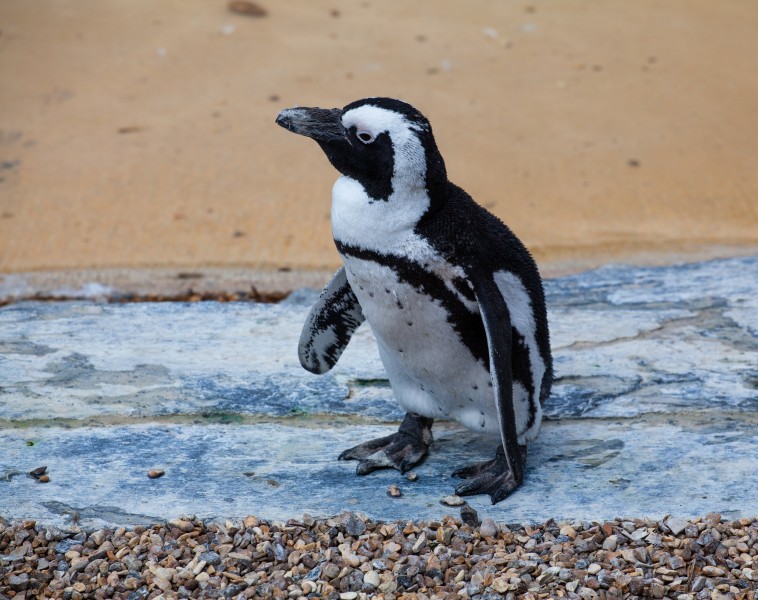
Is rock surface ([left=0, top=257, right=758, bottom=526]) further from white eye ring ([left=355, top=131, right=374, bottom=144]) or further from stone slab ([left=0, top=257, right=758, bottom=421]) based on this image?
white eye ring ([left=355, top=131, right=374, bottom=144])

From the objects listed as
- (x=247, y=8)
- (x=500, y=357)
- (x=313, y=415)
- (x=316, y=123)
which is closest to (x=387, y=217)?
(x=316, y=123)

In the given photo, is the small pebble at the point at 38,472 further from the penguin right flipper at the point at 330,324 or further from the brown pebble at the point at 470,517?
the brown pebble at the point at 470,517

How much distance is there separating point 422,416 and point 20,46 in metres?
4.29

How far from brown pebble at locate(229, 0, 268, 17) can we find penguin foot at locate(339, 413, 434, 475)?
4234 mm

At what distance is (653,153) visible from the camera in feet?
16.2

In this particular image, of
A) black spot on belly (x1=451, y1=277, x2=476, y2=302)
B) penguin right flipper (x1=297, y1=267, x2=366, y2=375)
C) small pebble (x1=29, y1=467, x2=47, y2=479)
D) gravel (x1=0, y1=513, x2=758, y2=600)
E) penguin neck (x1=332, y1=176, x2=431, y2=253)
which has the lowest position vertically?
small pebble (x1=29, y1=467, x2=47, y2=479)

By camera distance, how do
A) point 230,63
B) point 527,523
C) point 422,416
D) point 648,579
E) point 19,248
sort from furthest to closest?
point 230,63 → point 19,248 → point 422,416 → point 527,523 → point 648,579

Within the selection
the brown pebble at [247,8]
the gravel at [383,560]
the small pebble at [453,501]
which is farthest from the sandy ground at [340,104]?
the gravel at [383,560]

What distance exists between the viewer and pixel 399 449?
2312mm

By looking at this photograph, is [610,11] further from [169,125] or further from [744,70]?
[169,125]

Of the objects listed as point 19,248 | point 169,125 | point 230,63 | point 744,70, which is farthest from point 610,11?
point 19,248

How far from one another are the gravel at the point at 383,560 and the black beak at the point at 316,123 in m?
0.73

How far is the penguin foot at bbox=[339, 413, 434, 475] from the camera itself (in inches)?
90.0

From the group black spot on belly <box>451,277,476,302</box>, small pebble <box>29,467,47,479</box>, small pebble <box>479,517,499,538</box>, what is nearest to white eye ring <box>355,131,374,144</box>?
black spot on belly <box>451,277,476,302</box>
